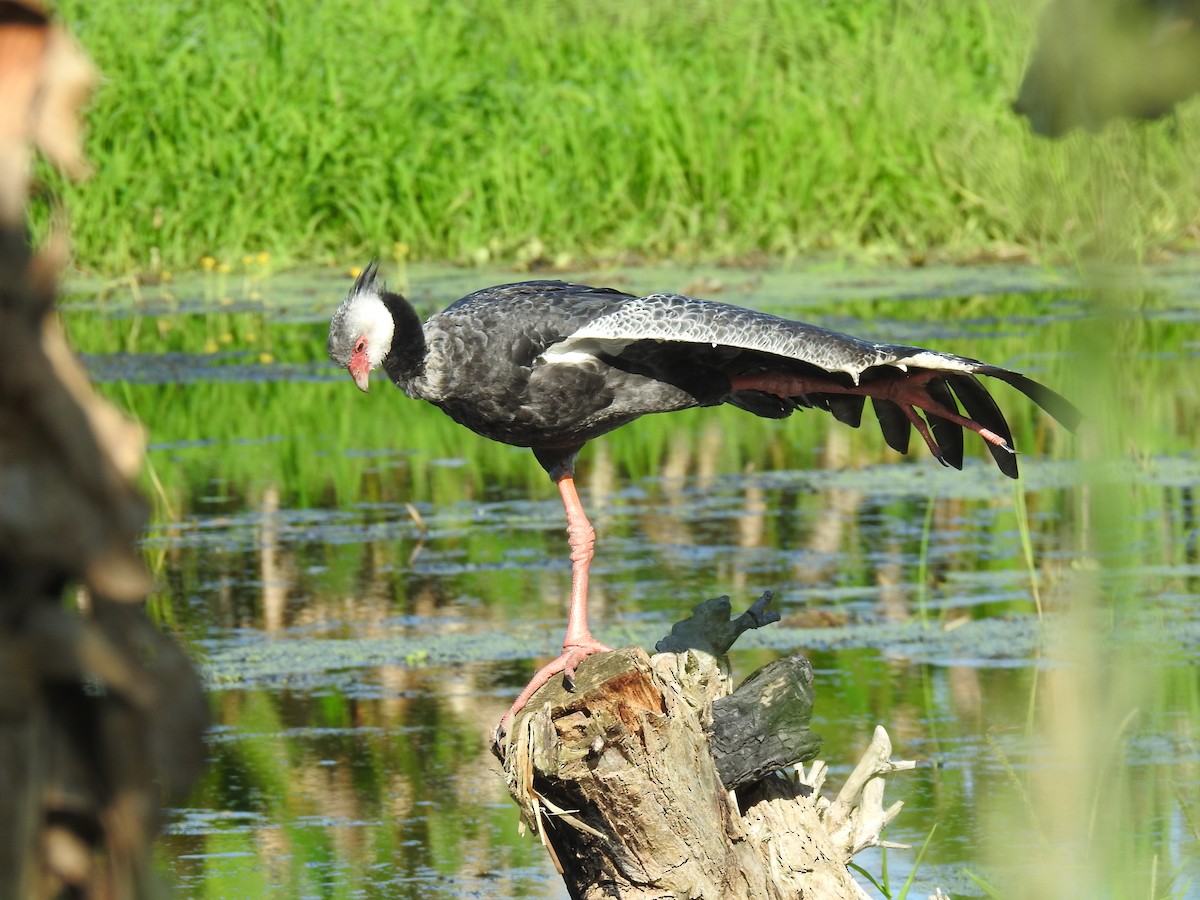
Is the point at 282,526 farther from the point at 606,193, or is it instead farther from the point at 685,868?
the point at 606,193

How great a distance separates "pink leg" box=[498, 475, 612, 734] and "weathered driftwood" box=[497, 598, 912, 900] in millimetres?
62

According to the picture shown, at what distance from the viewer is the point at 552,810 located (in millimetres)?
2912

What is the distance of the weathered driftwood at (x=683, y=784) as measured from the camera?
2910mm

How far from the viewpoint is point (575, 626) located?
3533 mm

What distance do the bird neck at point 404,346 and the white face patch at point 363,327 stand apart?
2cm

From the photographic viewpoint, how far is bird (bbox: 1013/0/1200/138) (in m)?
0.57

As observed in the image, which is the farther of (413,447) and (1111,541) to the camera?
(413,447)

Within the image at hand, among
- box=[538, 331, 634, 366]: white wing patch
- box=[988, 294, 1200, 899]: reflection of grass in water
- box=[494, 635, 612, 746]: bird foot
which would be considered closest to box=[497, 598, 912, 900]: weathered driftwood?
box=[494, 635, 612, 746]: bird foot

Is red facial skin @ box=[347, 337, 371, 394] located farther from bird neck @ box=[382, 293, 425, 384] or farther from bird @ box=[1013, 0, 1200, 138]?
bird @ box=[1013, 0, 1200, 138]

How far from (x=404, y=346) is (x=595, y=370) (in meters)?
0.40

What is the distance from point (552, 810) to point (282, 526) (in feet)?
12.7

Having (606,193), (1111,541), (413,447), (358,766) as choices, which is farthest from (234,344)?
(1111,541)

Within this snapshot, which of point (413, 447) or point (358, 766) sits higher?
point (413, 447)

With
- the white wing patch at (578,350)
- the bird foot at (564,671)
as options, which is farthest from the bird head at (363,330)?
the bird foot at (564,671)
